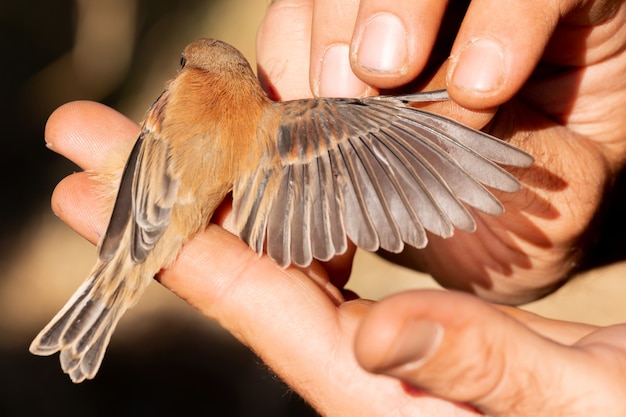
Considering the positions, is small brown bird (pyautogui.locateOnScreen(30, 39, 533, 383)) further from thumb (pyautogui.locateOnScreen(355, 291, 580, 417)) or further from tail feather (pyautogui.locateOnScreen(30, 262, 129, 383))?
thumb (pyautogui.locateOnScreen(355, 291, 580, 417))

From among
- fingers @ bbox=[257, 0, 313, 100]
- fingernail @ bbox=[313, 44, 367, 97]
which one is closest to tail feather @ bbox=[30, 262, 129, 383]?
fingernail @ bbox=[313, 44, 367, 97]

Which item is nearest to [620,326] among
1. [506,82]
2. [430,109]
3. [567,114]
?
[506,82]

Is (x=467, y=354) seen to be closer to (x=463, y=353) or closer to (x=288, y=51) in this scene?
(x=463, y=353)

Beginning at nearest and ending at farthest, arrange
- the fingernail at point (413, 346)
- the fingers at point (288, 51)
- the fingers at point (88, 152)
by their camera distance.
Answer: the fingernail at point (413, 346)
the fingers at point (88, 152)
the fingers at point (288, 51)

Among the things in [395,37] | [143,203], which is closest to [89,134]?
[143,203]

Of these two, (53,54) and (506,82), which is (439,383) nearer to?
(506,82)

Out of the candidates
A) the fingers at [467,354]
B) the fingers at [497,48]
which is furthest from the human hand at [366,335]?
the fingers at [497,48]

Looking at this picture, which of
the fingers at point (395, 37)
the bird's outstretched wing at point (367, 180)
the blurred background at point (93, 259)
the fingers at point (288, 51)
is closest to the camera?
the bird's outstretched wing at point (367, 180)

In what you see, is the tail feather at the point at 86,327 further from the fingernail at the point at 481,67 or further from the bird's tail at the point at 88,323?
the fingernail at the point at 481,67
